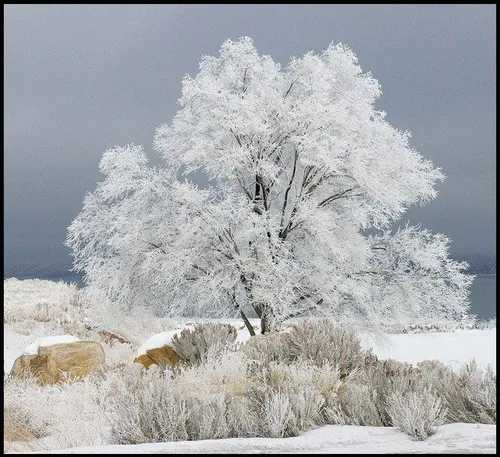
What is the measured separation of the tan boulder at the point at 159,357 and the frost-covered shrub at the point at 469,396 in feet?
17.9

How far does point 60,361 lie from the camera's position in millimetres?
11164

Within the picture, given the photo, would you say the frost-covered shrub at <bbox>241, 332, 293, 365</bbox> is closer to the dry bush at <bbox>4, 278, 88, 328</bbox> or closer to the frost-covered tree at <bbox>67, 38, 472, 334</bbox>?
the frost-covered tree at <bbox>67, 38, 472, 334</bbox>

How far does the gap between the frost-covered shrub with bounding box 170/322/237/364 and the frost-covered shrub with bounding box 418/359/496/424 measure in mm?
4398

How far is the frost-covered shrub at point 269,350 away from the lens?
9221 mm

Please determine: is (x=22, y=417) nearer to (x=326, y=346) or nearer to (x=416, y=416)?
(x=326, y=346)

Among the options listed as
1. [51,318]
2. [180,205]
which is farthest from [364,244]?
[51,318]

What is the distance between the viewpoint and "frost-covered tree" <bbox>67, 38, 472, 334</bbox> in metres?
15.1

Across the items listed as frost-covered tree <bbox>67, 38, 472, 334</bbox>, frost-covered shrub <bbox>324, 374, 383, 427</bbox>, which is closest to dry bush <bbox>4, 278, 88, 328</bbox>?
frost-covered tree <bbox>67, 38, 472, 334</bbox>

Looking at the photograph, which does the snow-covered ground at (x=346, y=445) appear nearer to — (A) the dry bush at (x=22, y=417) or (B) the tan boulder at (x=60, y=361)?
(A) the dry bush at (x=22, y=417)

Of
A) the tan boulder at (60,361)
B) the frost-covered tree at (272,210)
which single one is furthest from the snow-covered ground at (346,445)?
the frost-covered tree at (272,210)

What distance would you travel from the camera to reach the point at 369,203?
56.7ft

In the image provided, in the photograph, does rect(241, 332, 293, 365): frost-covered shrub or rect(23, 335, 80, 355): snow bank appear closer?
rect(241, 332, 293, 365): frost-covered shrub

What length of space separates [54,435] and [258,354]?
3291mm

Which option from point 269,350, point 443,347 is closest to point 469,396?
point 269,350
